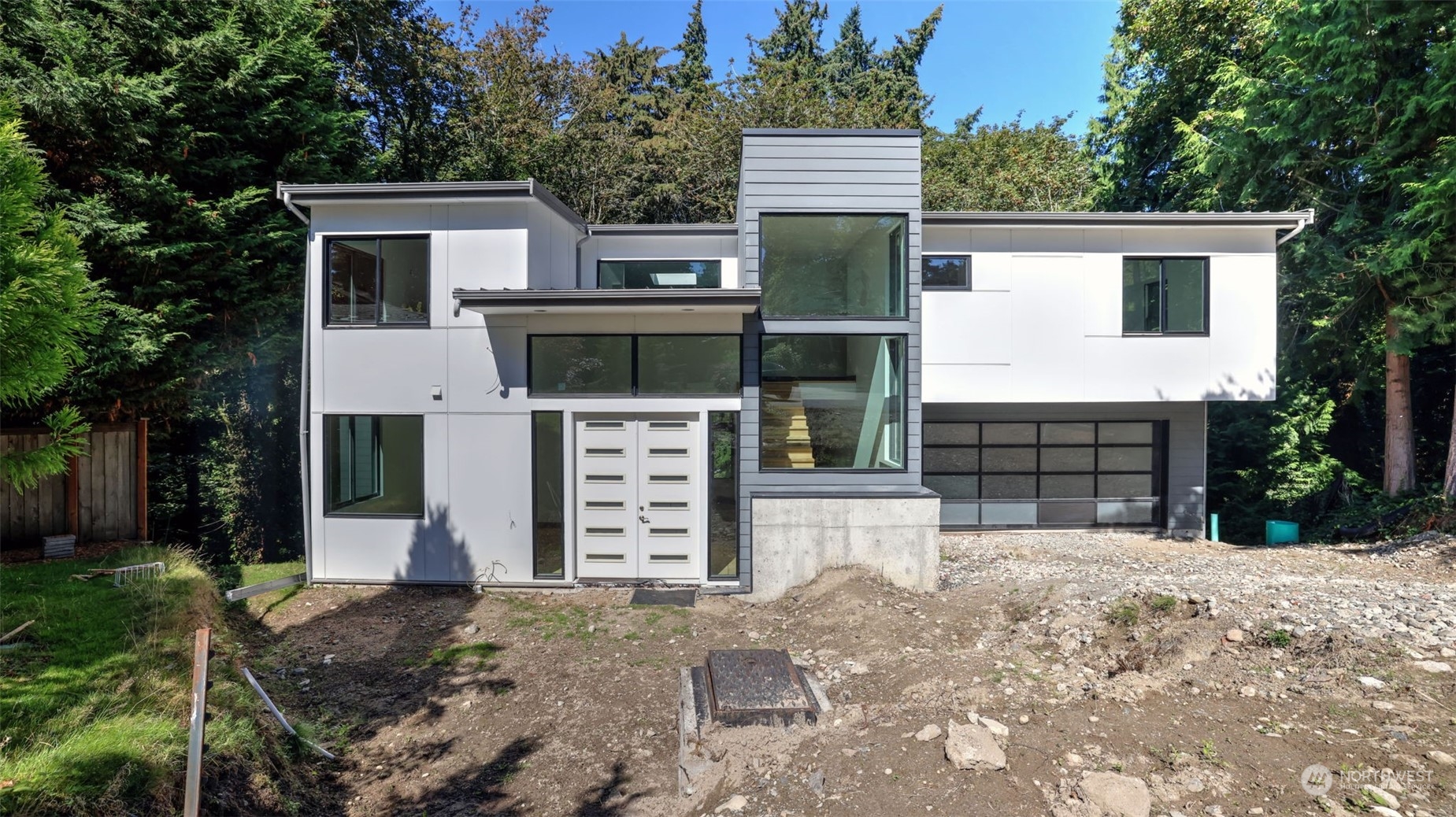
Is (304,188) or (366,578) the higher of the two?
(304,188)

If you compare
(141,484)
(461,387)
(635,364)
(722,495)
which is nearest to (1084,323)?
(722,495)

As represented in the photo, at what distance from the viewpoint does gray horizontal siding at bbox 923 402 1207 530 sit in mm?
11914

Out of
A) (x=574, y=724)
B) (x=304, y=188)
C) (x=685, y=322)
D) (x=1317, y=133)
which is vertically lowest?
(x=574, y=724)

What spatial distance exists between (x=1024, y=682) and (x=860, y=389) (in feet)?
13.4

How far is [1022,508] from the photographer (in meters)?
12.3

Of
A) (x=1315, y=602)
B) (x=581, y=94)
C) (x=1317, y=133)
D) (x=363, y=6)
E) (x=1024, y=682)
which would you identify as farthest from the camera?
(x=581, y=94)

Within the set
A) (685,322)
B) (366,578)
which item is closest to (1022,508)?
(685,322)

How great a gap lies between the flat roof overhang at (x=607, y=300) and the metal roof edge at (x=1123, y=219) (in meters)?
4.34

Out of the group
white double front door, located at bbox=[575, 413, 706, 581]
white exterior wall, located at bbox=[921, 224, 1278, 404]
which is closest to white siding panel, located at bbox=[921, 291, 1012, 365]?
white exterior wall, located at bbox=[921, 224, 1278, 404]

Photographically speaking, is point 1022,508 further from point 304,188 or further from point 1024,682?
point 304,188

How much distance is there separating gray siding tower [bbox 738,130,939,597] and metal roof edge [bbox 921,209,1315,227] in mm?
2267

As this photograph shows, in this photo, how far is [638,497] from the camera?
8.49 meters

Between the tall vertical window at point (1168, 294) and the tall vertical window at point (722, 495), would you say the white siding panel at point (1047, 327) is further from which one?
the tall vertical window at point (722, 495)

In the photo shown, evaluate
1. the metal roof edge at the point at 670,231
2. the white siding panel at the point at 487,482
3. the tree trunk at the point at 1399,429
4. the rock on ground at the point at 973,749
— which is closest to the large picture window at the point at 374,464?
the white siding panel at the point at 487,482
